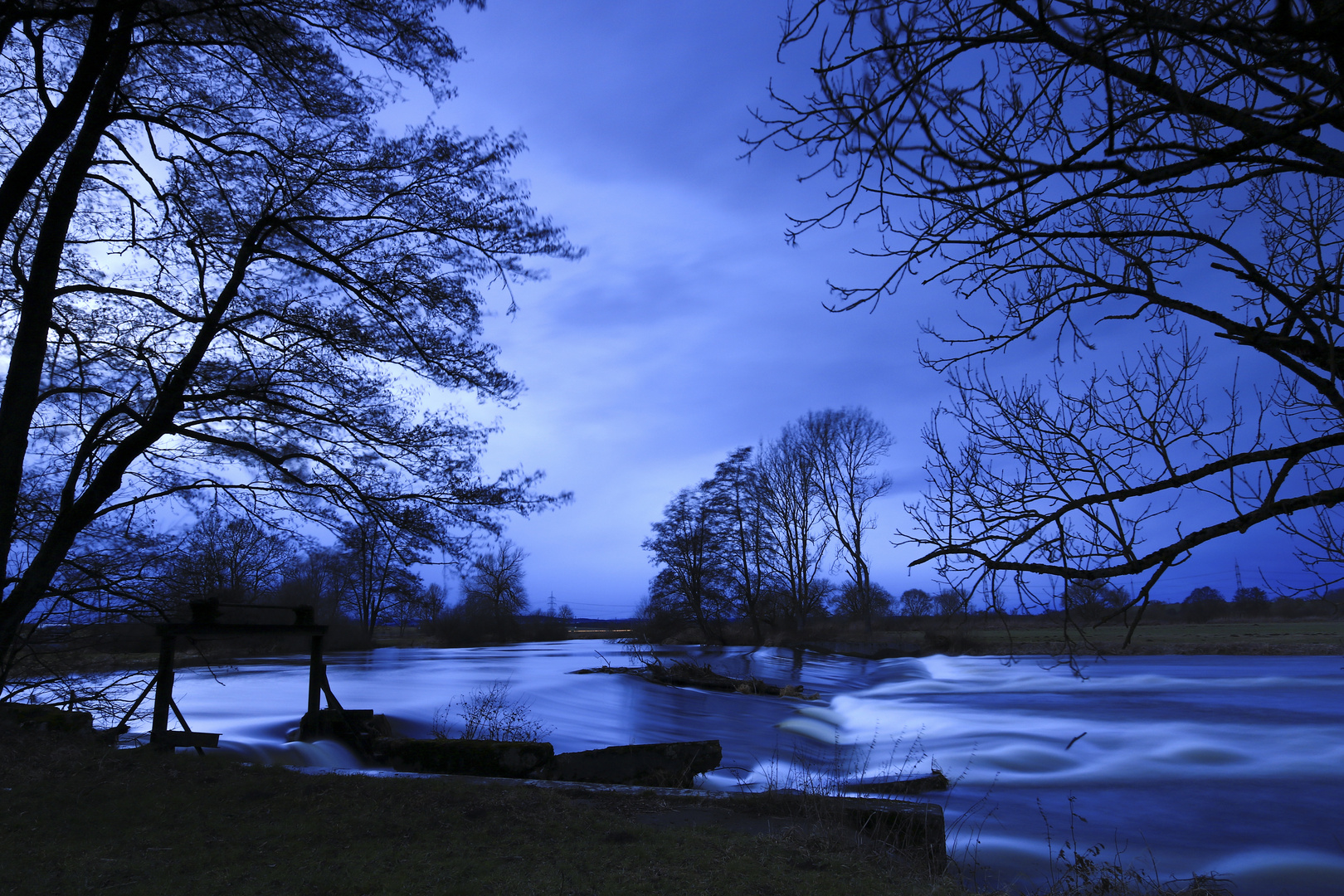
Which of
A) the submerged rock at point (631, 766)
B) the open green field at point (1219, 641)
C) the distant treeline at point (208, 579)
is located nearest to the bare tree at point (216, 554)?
the distant treeline at point (208, 579)

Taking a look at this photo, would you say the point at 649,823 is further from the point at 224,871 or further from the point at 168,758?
the point at 168,758

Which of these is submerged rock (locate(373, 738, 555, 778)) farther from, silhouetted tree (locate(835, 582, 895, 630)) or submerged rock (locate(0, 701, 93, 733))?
silhouetted tree (locate(835, 582, 895, 630))

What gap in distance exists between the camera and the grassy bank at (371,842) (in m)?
4.39

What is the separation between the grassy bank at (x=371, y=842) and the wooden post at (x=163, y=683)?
1.56 metres

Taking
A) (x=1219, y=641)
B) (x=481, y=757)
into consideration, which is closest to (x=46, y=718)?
(x=481, y=757)

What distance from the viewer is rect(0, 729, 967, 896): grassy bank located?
4391 mm

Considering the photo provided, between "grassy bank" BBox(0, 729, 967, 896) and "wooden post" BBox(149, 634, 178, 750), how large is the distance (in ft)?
5.13

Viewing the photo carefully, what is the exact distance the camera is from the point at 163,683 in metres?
8.79

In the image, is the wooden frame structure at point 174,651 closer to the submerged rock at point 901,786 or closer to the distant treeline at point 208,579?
the distant treeline at point 208,579

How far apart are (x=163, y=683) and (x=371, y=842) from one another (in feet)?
17.2

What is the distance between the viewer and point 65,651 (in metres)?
8.74

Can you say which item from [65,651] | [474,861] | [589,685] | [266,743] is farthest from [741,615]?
[474,861]

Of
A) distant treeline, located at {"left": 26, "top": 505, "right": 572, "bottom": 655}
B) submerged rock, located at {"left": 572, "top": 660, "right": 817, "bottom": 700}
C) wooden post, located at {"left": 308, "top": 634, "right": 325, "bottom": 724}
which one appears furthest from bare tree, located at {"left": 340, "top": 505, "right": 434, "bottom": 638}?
submerged rock, located at {"left": 572, "top": 660, "right": 817, "bottom": 700}

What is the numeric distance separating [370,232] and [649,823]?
6.42 meters
